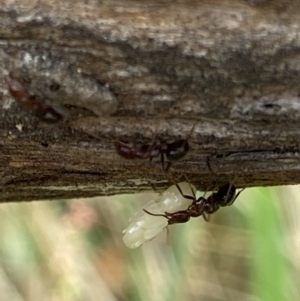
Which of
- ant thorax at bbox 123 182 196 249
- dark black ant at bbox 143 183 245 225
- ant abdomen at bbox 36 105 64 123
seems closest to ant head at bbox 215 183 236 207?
dark black ant at bbox 143 183 245 225

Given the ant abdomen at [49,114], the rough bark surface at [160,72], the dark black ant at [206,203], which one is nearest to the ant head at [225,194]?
the dark black ant at [206,203]

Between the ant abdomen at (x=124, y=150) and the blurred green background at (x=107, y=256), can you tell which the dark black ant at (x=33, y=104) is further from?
the blurred green background at (x=107, y=256)

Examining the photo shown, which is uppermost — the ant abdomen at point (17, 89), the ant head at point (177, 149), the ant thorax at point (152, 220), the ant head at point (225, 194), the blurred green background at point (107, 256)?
the blurred green background at point (107, 256)

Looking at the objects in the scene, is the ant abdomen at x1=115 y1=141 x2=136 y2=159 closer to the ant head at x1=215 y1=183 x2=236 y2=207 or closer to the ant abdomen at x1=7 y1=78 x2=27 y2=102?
the ant abdomen at x1=7 y1=78 x2=27 y2=102

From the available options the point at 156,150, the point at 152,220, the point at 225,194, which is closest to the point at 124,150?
the point at 156,150

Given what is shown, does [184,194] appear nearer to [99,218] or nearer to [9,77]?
[9,77]

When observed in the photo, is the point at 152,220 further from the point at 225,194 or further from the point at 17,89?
the point at 17,89
